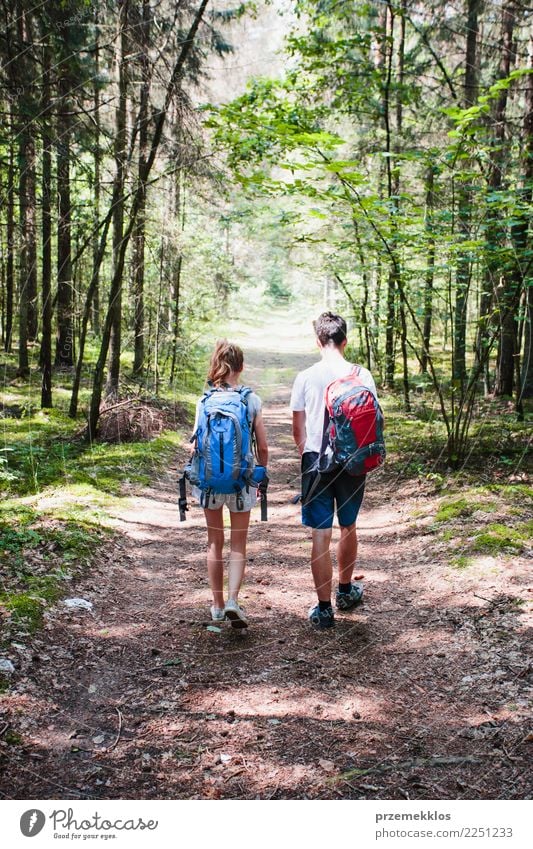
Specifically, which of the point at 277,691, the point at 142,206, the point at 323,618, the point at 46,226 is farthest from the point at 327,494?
the point at 46,226

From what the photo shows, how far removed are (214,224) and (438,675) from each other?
2108 cm

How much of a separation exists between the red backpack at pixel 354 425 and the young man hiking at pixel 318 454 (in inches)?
5.8

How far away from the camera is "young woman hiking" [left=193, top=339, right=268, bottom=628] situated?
13.0 feet

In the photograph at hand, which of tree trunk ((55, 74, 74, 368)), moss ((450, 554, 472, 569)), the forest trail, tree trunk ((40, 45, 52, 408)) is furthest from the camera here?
tree trunk ((55, 74, 74, 368))

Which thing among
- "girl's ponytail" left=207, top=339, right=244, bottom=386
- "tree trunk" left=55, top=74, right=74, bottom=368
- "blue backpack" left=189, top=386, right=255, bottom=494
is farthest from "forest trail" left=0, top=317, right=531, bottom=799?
"tree trunk" left=55, top=74, right=74, bottom=368

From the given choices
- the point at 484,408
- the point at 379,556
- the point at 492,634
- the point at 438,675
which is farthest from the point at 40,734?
the point at 484,408

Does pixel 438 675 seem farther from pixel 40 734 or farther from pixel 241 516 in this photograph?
pixel 40 734

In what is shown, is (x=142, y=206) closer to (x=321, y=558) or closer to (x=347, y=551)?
(x=347, y=551)

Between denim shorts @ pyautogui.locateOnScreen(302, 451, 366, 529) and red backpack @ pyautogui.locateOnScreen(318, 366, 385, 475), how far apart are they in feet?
0.61

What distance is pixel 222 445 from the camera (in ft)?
13.0

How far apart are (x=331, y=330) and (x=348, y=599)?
6.80 ft

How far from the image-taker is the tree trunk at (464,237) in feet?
23.1

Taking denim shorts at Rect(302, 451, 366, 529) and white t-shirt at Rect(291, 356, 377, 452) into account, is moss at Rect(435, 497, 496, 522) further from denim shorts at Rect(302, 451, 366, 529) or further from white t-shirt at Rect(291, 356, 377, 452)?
white t-shirt at Rect(291, 356, 377, 452)

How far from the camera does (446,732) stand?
3.13 m
